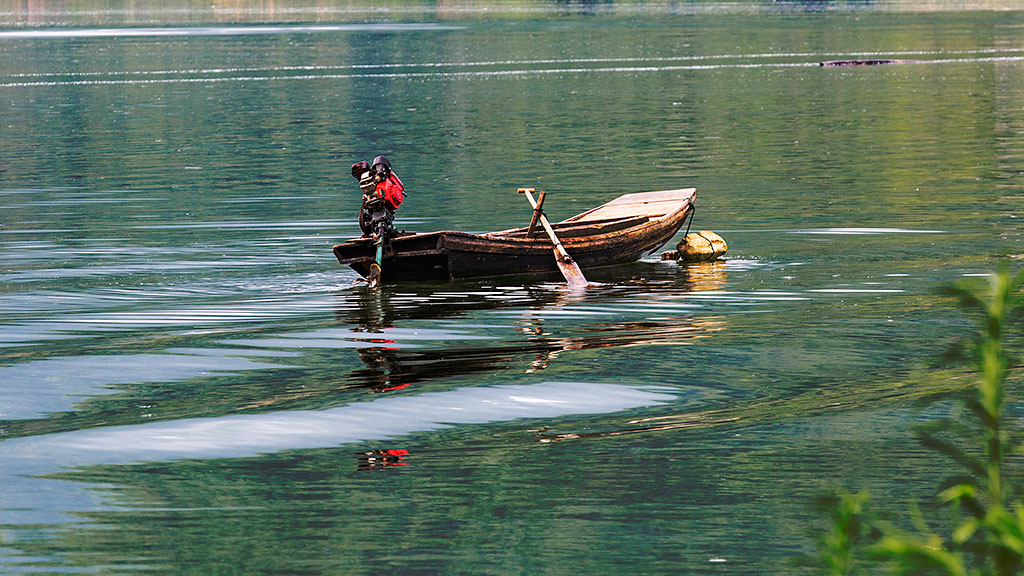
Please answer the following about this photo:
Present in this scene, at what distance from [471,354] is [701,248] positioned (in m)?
8.55

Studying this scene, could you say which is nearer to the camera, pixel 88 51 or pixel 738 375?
pixel 738 375

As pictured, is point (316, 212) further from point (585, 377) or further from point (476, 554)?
point (476, 554)

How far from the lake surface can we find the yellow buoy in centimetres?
60

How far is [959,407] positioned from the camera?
45.5ft

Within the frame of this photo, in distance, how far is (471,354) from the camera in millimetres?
16688

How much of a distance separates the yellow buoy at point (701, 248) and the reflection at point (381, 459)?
12.8 meters

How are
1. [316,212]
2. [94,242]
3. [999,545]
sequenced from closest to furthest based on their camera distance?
[999,545] < [94,242] < [316,212]

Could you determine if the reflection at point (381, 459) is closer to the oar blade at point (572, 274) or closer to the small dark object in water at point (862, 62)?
the oar blade at point (572, 274)

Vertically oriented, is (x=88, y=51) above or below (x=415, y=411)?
above

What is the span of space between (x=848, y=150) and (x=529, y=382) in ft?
105

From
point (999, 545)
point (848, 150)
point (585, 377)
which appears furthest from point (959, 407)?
point (848, 150)

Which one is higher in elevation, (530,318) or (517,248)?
(517,248)

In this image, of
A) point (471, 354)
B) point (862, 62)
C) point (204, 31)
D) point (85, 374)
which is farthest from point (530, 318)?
point (204, 31)

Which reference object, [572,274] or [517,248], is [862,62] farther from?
Answer: [572,274]
